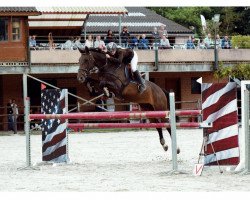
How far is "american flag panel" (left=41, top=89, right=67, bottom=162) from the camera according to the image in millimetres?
14479

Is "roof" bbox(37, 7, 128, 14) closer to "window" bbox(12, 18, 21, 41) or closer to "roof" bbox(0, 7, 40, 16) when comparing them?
"roof" bbox(0, 7, 40, 16)

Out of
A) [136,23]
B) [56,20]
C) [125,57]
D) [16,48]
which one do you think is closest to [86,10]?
[16,48]

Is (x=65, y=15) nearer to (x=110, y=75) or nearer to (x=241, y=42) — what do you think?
(x=241, y=42)

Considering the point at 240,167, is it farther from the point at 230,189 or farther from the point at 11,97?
the point at 11,97

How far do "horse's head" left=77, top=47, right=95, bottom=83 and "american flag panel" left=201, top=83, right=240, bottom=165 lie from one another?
411 centimetres

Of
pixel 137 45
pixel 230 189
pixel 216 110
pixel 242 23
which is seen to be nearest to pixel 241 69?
pixel 137 45

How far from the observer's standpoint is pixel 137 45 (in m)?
37.8

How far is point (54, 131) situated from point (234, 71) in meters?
25.4

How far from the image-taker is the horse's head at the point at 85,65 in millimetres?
15695

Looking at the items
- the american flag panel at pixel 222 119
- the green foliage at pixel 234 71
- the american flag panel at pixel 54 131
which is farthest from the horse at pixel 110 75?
the green foliage at pixel 234 71

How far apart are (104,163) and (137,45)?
23.4m

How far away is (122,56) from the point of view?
52.1 ft

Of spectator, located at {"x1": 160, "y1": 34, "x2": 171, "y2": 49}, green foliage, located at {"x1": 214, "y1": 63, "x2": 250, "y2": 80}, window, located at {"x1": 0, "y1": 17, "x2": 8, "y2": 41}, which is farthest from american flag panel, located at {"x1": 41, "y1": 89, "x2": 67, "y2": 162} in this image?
green foliage, located at {"x1": 214, "y1": 63, "x2": 250, "y2": 80}

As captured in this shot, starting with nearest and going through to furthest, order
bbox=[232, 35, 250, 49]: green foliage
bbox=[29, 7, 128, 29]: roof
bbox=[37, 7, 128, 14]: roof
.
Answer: bbox=[37, 7, 128, 14]: roof < bbox=[29, 7, 128, 29]: roof < bbox=[232, 35, 250, 49]: green foliage
